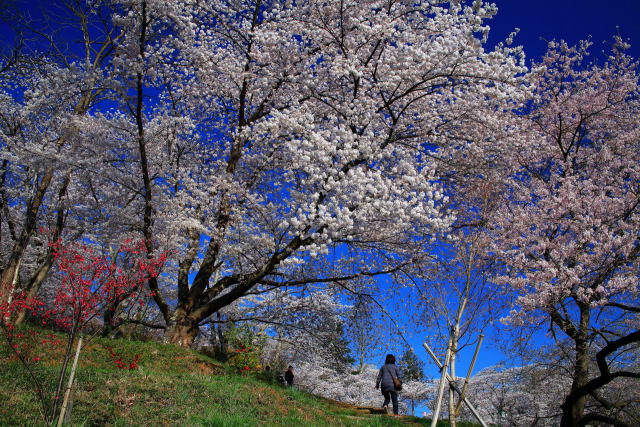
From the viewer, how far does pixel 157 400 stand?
624 cm

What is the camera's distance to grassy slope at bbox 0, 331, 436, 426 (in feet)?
18.0

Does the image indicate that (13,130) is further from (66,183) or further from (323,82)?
(323,82)

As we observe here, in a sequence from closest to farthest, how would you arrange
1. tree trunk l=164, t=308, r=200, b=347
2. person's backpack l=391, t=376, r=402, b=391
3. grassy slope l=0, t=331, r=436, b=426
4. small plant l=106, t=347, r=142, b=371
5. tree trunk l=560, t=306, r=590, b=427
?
grassy slope l=0, t=331, r=436, b=426, small plant l=106, t=347, r=142, b=371, tree trunk l=560, t=306, r=590, b=427, tree trunk l=164, t=308, r=200, b=347, person's backpack l=391, t=376, r=402, b=391

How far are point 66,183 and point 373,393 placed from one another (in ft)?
81.0

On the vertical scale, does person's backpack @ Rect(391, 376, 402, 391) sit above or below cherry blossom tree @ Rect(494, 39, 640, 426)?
below

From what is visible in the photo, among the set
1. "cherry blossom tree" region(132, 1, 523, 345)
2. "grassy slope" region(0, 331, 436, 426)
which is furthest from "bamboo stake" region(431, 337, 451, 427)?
"cherry blossom tree" region(132, 1, 523, 345)

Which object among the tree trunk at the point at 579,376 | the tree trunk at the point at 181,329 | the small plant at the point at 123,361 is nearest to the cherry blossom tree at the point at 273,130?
the tree trunk at the point at 181,329

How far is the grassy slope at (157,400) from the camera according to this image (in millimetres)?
5480

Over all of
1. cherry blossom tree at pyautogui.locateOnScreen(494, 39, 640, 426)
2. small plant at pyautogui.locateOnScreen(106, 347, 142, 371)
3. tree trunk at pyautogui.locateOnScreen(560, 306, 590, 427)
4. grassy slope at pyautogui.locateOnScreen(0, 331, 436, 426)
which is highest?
cherry blossom tree at pyautogui.locateOnScreen(494, 39, 640, 426)

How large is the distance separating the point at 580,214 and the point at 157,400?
35.7 ft

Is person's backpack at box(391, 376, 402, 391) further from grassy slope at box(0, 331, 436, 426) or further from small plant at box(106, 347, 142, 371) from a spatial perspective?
small plant at box(106, 347, 142, 371)

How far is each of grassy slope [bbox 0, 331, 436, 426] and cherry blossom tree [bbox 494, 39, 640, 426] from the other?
514 centimetres

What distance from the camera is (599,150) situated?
13992mm

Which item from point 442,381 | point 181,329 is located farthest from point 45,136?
point 442,381
